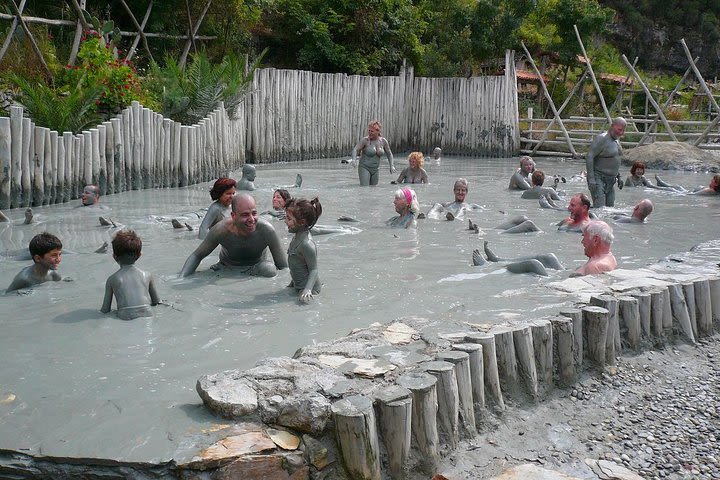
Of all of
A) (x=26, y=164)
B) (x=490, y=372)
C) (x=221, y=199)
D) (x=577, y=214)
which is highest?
(x=26, y=164)

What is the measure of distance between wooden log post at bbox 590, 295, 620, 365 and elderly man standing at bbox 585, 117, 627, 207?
6.62 metres

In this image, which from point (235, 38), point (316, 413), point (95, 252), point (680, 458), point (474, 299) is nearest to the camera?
point (316, 413)

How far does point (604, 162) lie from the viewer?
12328 millimetres

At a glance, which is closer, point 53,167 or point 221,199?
point 221,199

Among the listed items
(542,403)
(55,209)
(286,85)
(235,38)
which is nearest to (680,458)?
(542,403)

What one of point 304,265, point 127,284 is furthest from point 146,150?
point 127,284

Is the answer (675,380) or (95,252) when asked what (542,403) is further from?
(95,252)

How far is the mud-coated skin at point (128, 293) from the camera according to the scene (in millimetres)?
6266

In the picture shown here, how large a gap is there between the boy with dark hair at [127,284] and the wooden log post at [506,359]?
112 inches

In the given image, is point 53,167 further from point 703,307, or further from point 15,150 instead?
point 703,307

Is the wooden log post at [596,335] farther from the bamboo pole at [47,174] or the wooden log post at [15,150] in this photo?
the bamboo pole at [47,174]

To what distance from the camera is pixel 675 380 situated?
18.2 ft

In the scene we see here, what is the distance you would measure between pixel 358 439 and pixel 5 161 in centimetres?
854

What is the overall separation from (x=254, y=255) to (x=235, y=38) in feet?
47.6
